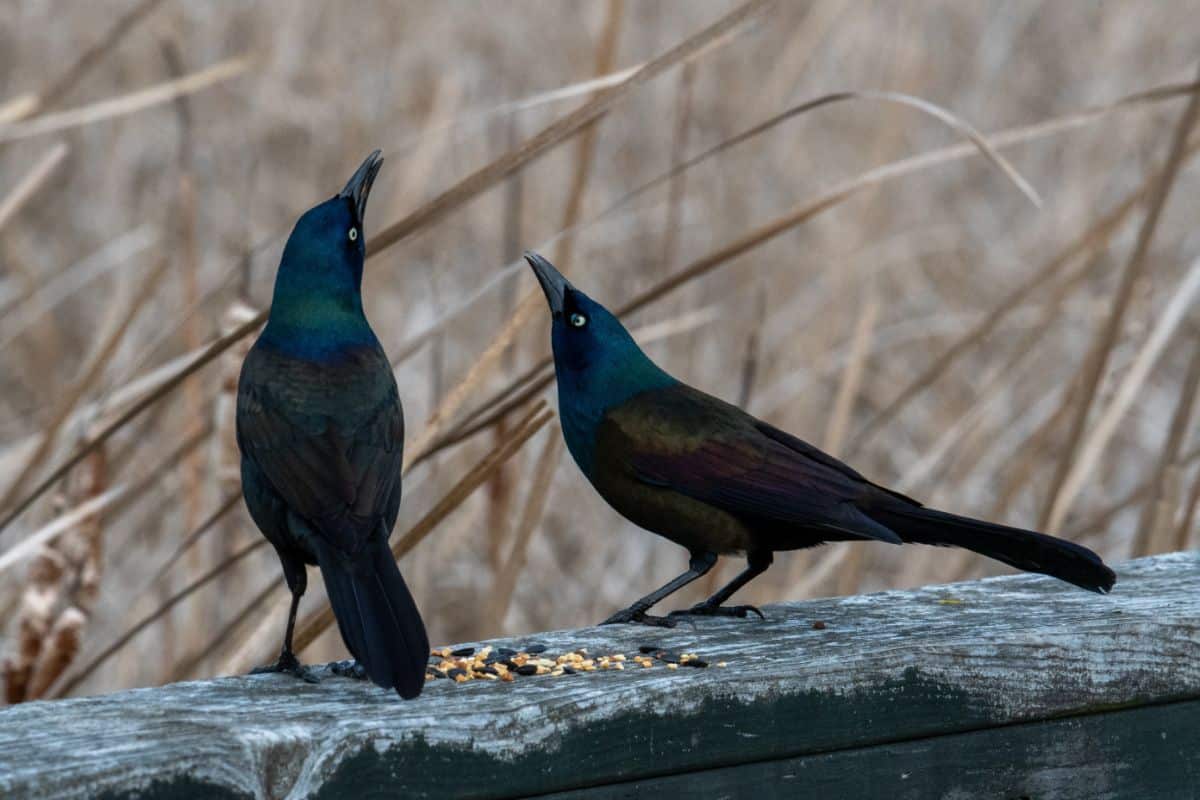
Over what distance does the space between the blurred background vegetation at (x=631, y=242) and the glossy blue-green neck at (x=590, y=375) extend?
82 cm

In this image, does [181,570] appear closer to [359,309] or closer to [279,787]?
[359,309]

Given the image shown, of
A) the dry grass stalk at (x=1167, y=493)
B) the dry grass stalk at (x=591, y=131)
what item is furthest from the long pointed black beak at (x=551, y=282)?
the dry grass stalk at (x=1167, y=493)

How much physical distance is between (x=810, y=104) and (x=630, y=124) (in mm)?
3220

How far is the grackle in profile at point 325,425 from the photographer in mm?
1584

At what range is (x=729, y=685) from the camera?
1.45 metres

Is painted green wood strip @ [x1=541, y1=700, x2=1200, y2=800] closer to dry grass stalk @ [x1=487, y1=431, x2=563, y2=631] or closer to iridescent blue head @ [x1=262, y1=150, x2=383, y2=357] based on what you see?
iridescent blue head @ [x1=262, y1=150, x2=383, y2=357]

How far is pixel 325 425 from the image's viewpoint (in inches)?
65.6

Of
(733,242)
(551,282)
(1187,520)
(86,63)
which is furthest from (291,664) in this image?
(1187,520)

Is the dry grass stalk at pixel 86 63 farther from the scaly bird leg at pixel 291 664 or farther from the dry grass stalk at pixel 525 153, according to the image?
the scaly bird leg at pixel 291 664

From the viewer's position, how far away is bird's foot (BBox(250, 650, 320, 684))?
5.15 ft

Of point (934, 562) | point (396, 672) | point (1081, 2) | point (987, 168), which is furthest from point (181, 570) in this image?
point (1081, 2)

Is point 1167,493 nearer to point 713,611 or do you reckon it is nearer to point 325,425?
point 713,611

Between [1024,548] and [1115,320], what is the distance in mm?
911

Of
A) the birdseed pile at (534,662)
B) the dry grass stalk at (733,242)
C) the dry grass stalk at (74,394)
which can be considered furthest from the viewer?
the dry grass stalk at (74,394)
